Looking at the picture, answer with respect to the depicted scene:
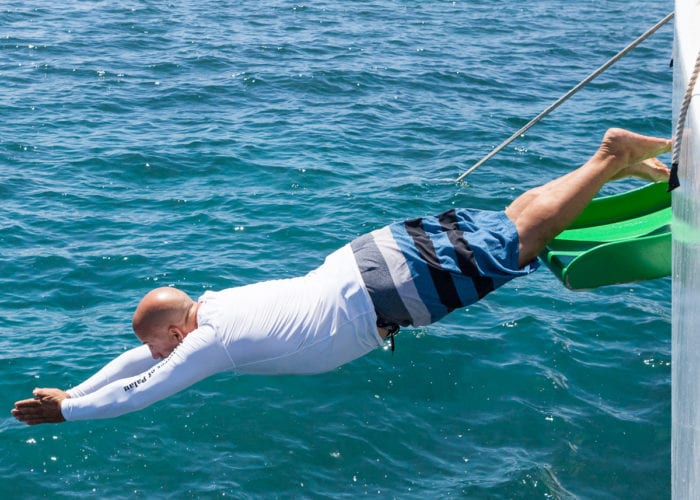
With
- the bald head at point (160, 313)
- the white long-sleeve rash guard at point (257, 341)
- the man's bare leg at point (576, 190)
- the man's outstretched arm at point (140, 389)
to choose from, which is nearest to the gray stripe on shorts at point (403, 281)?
the white long-sleeve rash guard at point (257, 341)

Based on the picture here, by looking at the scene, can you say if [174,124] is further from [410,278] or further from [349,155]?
[410,278]

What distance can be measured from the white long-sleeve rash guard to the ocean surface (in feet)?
4.96

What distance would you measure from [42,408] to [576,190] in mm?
3794

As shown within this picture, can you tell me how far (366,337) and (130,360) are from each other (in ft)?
5.25

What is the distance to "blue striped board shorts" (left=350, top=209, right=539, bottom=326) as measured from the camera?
22.5 feet

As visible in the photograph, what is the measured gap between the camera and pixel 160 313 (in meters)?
6.75

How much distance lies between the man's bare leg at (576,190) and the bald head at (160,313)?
2.31 m

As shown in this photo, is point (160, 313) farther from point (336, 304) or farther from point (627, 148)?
point (627, 148)

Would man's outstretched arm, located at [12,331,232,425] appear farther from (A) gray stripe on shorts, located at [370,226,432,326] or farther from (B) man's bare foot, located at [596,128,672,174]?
(B) man's bare foot, located at [596,128,672,174]

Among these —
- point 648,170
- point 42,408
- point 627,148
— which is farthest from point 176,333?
point 648,170

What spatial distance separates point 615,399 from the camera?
9.17 meters

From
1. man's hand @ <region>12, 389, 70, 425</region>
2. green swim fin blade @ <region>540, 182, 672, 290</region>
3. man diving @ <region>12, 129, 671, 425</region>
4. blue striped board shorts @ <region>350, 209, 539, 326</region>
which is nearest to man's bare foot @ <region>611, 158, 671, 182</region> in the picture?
man diving @ <region>12, 129, 671, 425</region>

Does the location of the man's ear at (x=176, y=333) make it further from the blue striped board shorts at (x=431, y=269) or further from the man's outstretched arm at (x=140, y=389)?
the blue striped board shorts at (x=431, y=269)

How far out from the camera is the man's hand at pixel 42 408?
6613mm
